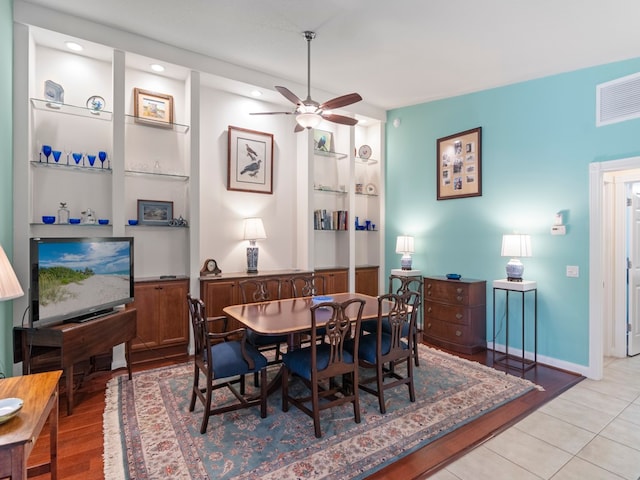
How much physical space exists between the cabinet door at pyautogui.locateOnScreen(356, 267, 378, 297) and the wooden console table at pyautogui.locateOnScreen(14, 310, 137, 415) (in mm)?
3536

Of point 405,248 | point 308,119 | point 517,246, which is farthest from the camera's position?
point 405,248

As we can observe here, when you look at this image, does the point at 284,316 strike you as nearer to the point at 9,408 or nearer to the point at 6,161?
the point at 9,408

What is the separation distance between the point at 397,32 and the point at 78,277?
3.68 metres

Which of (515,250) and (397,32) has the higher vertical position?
(397,32)

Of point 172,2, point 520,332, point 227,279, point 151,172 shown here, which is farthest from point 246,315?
point 520,332

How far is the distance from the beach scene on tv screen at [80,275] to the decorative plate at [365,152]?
3.85 metres

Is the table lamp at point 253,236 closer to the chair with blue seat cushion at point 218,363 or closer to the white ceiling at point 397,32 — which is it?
the chair with blue seat cushion at point 218,363

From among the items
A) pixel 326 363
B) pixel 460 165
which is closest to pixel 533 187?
pixel 460 165

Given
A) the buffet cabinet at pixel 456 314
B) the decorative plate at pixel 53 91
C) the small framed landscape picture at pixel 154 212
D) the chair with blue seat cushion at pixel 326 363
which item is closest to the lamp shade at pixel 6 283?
the chair with blue seat cushion at pixel 326 363

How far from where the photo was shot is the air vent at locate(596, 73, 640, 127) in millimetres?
3307

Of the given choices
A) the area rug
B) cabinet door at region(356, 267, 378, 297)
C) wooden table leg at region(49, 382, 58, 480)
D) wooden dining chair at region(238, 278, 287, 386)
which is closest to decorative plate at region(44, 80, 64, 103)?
wooden dining chair at region(238, 278, 287, 386)

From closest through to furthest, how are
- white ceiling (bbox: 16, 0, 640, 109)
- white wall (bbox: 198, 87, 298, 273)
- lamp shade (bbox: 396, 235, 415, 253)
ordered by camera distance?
1. white ceiling (bbox: 16, 0, 640, 109)
2. white wall (bbox: 198, 87, 298, 273)
3. lamp shade (bbox: 396, 235, 415, 253)

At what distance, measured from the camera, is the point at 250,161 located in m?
4.73

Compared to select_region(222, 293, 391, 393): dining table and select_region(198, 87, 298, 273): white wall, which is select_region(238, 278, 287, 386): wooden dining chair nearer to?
select_region(222, 293, 391, 393): dining table
